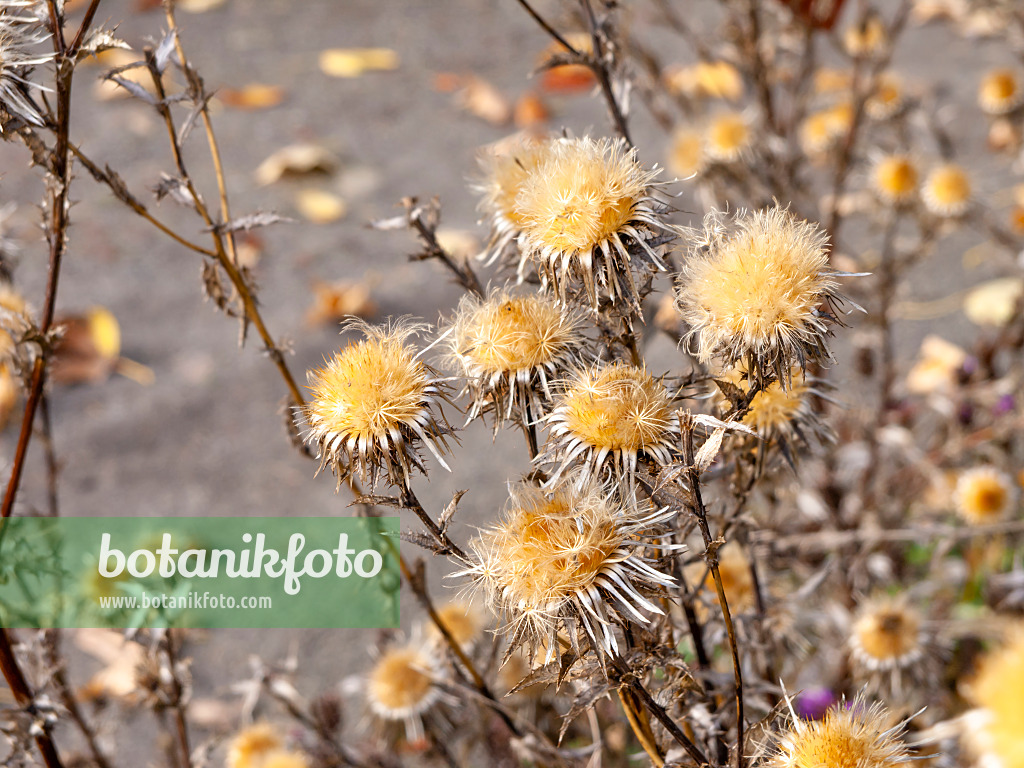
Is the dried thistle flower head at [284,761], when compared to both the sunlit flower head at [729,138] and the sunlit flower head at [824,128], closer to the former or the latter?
the sunlit flower head at [729,138]

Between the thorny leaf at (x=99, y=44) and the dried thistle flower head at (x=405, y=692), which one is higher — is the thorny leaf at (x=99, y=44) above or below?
above

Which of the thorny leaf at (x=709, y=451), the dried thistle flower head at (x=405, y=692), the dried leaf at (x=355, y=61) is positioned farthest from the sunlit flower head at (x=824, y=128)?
the dried leaf at (x=355, y=61)

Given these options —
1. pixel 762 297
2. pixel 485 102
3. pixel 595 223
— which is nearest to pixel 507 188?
pixel 595 223

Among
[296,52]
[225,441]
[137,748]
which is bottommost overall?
[137,748]

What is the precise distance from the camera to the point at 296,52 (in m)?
3.34

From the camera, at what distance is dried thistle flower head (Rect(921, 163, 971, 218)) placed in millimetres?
1764

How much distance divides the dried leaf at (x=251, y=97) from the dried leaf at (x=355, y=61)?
233 mm

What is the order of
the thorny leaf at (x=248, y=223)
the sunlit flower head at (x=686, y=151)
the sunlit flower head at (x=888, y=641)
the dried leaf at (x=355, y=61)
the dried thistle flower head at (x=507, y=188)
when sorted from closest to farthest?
the dried thistle flower head at (x=507, y=188)
the thorny leaf at (x=248, y=223)
the sunlit flower head at (x=888, y=641)
the sunlit flower head at (x=686, y=151)
the dried leaf at (x=355, y=61)

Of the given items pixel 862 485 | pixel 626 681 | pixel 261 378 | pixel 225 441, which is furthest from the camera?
pixel 261 378

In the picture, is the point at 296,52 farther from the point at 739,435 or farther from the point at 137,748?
the point at 739,435

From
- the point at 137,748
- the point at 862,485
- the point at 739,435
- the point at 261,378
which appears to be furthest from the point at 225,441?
the point at 739,435

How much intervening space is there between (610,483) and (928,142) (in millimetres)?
2565

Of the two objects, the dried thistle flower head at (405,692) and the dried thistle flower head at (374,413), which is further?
the dried thistle flower head at (405,692)

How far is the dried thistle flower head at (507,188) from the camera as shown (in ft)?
2.52
